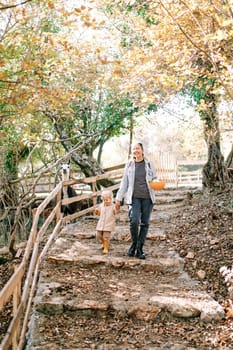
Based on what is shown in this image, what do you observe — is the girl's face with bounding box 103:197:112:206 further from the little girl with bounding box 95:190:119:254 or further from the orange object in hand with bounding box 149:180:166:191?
the orange object in hand with bounding box 149:180:166:191

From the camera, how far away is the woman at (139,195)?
548 cm

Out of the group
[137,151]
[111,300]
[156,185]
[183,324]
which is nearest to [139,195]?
[156,185]

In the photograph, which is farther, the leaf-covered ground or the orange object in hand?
the orange object in hand

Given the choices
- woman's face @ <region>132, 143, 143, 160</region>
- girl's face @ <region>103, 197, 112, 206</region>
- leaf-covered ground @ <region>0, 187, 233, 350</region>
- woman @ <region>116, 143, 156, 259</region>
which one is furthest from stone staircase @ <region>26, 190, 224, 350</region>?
woman's face @ <region>132, 143, 143, 160</region>

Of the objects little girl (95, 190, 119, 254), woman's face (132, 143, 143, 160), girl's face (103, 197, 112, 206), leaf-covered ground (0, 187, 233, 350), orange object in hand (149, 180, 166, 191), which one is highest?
woman's face (132, 143, 143, 160)

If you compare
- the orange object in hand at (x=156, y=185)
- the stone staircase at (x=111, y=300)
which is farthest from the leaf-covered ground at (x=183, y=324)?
the orange object in hand at (x=156, y=185)

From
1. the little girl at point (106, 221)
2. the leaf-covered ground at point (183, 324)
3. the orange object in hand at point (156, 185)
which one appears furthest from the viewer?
the little girl at point (106, 221)

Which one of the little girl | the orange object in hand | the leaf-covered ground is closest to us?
the leaf-covered ground

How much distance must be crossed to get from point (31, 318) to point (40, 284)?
0.77m

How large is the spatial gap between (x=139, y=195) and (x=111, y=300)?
1.69 meters

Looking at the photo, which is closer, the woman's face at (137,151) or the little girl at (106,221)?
the woman's face at (137,151)

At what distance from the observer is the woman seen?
5.48m

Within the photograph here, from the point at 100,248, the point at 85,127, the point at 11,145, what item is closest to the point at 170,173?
the point at 85,127

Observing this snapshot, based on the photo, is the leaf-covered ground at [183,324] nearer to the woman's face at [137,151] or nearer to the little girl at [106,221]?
the little girl at [106,221]
